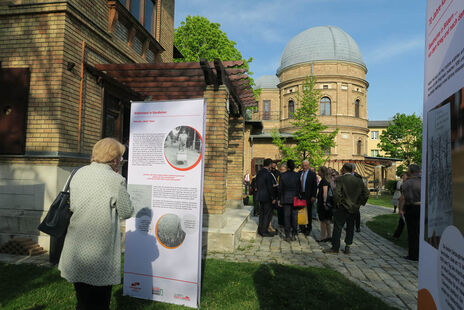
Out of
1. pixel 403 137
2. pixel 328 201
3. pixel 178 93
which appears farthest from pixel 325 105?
pixel 178 93

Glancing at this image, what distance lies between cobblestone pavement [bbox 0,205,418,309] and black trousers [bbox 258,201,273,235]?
15.1 inches

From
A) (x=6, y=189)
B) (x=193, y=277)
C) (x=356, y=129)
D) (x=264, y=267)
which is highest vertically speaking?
(x=356, y=129)

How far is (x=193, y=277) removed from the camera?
12.1 feet

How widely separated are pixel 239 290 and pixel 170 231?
4.80 ft

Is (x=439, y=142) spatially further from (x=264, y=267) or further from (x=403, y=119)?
(x=403, y=119)

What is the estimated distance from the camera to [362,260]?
6098 mm

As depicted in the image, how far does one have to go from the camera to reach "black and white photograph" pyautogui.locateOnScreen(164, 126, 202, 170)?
376cm

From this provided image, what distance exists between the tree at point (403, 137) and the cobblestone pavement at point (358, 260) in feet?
140

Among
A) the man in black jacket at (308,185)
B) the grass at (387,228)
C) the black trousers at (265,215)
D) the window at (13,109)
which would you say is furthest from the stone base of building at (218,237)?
the grass at (387,228)

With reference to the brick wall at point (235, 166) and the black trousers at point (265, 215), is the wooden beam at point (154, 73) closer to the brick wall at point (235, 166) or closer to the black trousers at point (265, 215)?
the black trousers at point (265, 215)

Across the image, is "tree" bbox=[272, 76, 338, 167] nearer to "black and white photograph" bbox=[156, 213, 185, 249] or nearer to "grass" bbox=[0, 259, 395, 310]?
"grass" bbox=[0, 259, 395, 310]


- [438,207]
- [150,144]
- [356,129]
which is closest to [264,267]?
[150,144]

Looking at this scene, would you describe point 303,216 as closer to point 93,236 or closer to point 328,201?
point 328,201

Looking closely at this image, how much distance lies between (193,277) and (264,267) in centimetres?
206
